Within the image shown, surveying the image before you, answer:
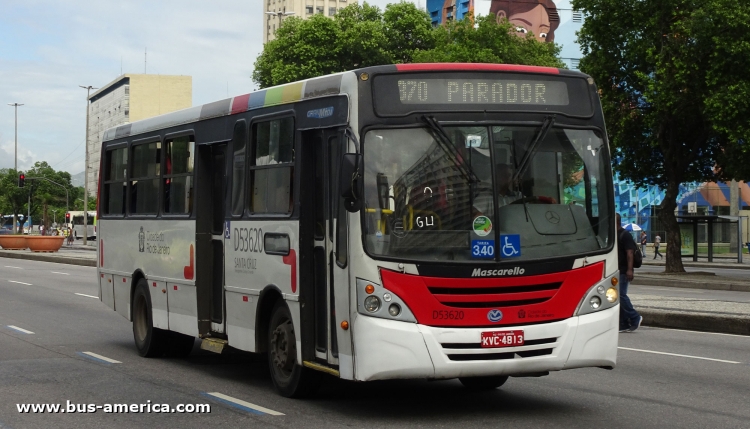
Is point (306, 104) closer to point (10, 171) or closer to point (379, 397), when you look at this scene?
Answer: point (379, 397)

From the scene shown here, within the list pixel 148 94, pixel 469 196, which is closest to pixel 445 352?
pixel 469 196

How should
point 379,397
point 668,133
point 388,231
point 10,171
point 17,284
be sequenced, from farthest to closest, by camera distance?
point 10,171 → point 668,133 → point 17,284 → point 379,397 → point 388,231

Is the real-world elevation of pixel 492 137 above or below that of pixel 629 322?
above

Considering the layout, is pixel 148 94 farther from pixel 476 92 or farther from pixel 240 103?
pixel 476 92

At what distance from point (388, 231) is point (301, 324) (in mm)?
1390

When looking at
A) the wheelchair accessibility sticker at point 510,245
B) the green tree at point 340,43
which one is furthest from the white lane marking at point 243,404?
the green tree at point 340,43

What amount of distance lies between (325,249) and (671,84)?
25.5m

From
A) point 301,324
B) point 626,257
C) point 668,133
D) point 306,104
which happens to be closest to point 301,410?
point 301,324

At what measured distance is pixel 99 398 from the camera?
9.96 metres

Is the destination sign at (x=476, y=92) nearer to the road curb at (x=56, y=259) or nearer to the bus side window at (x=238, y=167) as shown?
the bus side window at (x=238, y=167)

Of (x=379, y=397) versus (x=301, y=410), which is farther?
(x=379, y=397)

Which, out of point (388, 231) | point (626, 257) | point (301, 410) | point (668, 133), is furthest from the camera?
point (668, 133)

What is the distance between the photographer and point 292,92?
9.92 m

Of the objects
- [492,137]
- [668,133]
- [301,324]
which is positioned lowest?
[301,324]
